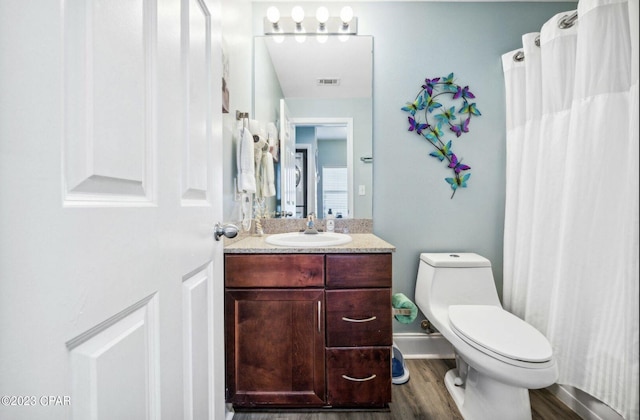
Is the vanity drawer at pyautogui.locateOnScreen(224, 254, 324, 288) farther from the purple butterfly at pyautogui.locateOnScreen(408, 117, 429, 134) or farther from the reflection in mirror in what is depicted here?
the purple butterfly at pyautogui.locateOnScreen(408, 117, 429, 134)

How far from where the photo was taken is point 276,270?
4.56 feet

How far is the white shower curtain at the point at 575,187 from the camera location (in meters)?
1.10

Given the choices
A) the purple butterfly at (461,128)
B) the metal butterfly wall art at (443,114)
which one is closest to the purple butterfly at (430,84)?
the metal butterfly wall art at (443,114)

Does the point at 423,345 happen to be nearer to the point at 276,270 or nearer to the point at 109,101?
the point at 276,270

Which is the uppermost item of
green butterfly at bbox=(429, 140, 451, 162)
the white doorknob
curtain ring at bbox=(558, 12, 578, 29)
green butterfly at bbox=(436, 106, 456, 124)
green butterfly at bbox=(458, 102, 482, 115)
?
curtain ring at bbox=(558, 12, 578, 29)

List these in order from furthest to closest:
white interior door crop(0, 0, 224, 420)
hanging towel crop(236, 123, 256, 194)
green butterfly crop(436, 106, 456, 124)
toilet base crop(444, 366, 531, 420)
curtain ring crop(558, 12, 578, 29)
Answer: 1. green butterfly crop(436, 106, 456, 124)
2. hanging towel crop(236, 123, 256, 194)
3. curtain ring crop(558, 12, 578, 29)
4. toilet base crop(444, 366, 531, 420)
5. white interior door crop(0, 0, 224, 420)

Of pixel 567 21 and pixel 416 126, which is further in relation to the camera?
pixel 416 126

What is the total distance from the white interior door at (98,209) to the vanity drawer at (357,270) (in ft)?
2.43

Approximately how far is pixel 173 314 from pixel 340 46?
1.90m

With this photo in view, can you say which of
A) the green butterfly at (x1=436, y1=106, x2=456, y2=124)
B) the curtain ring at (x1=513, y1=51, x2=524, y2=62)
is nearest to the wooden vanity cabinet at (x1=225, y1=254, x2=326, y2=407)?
the green butterfly at (x1=436, y1=106, x2=456, y2=124)

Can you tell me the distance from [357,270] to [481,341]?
0.59 meters

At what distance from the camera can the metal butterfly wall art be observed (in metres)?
1.96

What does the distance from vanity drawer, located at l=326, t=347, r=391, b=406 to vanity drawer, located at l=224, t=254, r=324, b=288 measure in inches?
14.1

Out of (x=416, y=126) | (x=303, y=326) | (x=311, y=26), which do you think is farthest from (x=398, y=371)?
(x=311, y=26)
